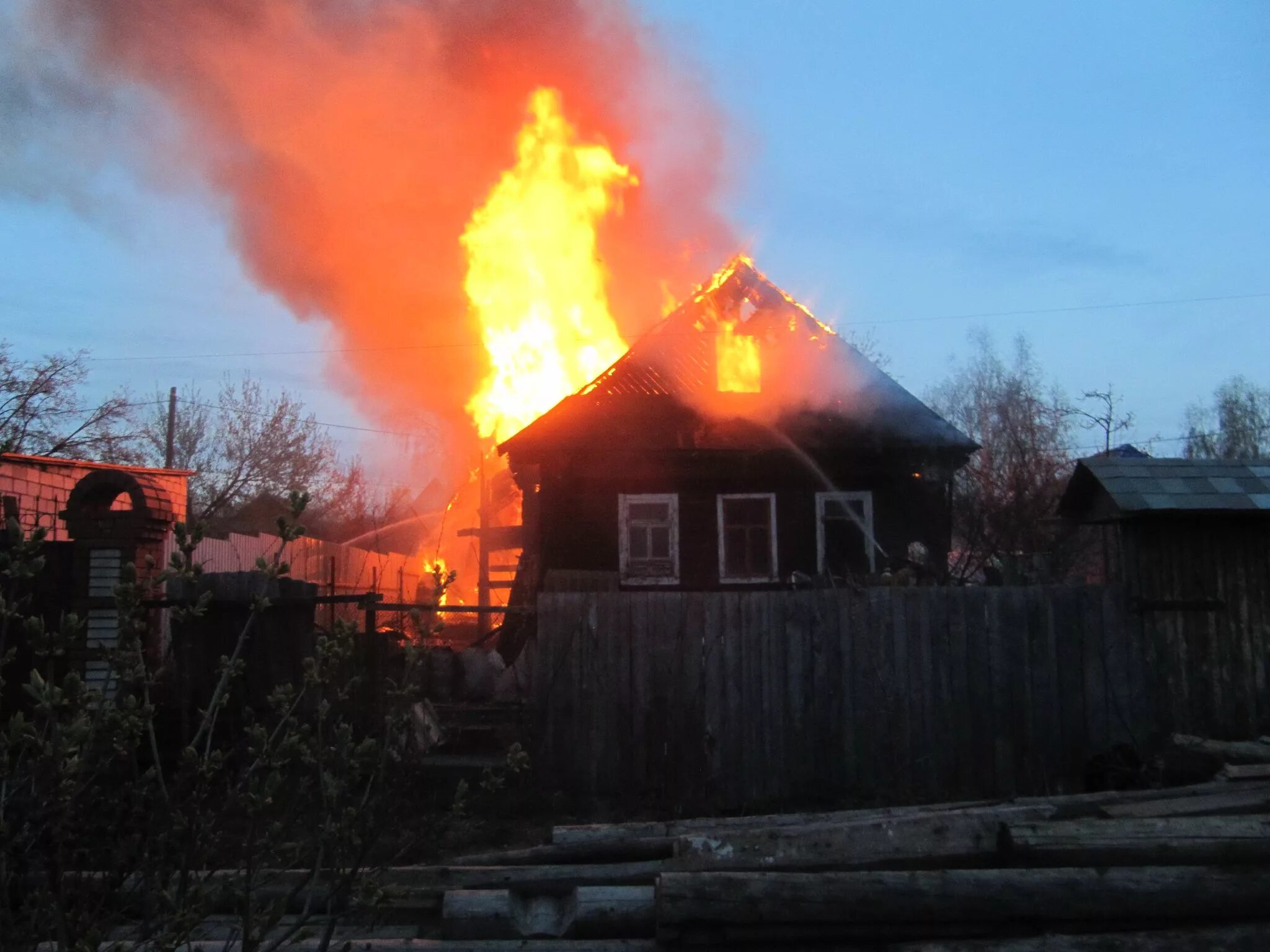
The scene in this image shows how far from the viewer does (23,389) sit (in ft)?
78.8

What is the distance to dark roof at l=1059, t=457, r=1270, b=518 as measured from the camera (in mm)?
8883

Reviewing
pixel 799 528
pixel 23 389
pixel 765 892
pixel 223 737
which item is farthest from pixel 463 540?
pixel 765 892

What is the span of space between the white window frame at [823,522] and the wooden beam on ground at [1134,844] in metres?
11.8

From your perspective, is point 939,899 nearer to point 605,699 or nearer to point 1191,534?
point 605,699

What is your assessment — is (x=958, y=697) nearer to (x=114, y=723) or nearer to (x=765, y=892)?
(x=765, y=892)

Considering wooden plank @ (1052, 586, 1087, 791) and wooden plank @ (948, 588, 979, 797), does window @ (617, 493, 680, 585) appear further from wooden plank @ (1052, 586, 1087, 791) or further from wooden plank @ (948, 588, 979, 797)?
wooden plank @ (1052, 586, 1087, 791)

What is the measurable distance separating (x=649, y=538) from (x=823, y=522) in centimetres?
290

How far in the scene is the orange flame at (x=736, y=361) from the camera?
59.7 feet

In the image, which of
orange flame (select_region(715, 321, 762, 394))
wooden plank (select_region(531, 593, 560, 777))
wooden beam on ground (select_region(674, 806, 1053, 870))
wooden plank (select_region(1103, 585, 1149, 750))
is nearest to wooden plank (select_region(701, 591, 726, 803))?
wooden plank (select_region(531, 593, 560, 777))

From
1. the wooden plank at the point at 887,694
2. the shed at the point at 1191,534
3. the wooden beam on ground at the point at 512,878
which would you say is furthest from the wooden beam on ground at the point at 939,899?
the shed at the point at 1191,534

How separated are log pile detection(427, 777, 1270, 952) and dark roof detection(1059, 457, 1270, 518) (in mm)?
3693

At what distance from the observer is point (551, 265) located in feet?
77.8

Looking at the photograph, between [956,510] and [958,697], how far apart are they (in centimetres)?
1593

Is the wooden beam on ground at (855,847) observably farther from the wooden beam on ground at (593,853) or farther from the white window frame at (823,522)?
the white window frame at (823,522)
